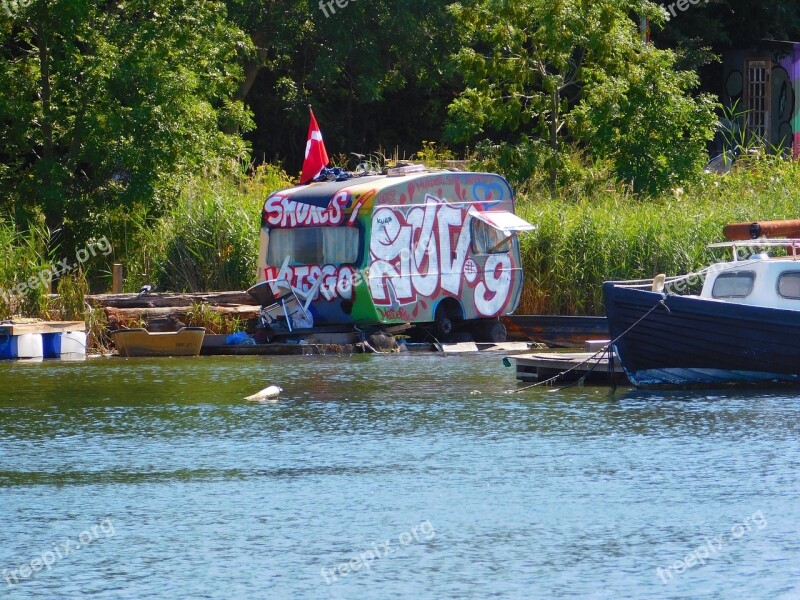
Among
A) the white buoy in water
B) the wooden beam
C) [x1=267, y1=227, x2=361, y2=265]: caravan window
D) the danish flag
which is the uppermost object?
the danish flag

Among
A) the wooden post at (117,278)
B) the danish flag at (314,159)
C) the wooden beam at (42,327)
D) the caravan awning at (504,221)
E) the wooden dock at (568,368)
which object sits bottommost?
the wooden dock at (568,368)

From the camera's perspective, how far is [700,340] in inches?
810

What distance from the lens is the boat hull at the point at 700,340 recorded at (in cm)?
2017

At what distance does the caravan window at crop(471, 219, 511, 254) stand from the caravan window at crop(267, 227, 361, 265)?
2971 millimetres

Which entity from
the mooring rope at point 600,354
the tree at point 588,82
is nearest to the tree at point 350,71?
the tree at point 588,82

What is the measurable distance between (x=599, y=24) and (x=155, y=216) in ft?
35.4

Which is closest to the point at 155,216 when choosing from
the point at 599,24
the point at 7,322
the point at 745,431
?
the point at 7,322

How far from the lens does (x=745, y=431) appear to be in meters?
17.3

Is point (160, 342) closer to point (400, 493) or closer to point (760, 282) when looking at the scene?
point (760, 282)

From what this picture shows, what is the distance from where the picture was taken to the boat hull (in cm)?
2017

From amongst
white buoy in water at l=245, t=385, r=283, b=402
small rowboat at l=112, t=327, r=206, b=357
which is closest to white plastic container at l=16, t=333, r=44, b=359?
small rowboat at l=112, t=327, r=206, b=357

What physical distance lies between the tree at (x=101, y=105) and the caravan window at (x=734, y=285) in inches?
513

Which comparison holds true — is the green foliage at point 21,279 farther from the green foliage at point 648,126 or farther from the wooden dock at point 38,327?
the green foliage at point 648,126
